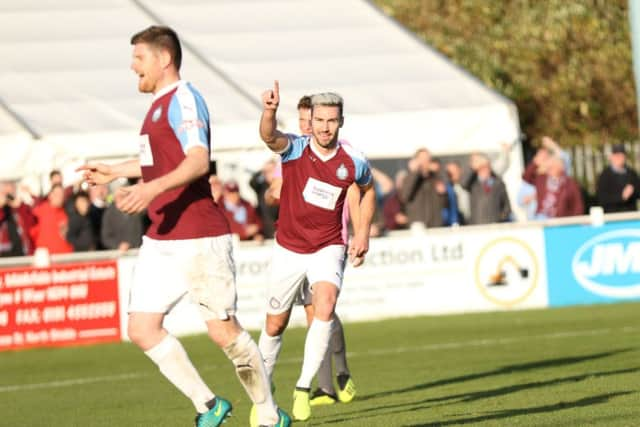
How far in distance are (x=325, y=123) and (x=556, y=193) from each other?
1302 centimetres

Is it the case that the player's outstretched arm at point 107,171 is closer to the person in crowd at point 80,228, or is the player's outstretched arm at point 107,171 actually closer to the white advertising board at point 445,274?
the white advertising board at point 445,274

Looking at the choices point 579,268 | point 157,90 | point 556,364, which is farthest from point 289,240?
point 579,268

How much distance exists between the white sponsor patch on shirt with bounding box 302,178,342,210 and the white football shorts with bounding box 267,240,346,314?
290 mm

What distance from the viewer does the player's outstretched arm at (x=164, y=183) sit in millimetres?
8117

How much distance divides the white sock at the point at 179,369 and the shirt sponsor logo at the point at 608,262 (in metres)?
13.7

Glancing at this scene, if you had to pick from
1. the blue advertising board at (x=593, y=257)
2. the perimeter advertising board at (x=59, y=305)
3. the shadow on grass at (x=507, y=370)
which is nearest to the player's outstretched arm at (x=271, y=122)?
the shadow on grass at (x=507, y=370)

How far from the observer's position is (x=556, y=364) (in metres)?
14.8

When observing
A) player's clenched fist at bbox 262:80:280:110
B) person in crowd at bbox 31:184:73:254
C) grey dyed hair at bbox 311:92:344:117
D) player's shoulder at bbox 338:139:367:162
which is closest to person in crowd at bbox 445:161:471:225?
person in crowd at bbox 31:184:73:254

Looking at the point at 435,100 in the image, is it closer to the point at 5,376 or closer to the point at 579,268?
the point at 579,268

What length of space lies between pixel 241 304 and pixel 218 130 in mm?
4852

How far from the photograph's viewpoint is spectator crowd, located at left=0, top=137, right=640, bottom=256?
22562mm

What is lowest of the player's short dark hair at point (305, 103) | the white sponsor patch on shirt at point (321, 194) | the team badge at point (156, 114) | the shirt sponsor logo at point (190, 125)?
the white sponsor patch on shirt at point (321, 194)

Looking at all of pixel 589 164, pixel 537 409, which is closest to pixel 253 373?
pixel 537 409

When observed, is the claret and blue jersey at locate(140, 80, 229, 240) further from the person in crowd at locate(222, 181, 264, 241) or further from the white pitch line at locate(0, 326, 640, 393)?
the person in crowd at locate(222, 181, 264, 241)
